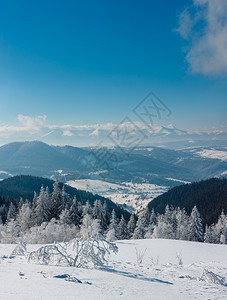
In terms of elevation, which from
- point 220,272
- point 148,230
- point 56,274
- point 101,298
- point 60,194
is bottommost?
point 148,230

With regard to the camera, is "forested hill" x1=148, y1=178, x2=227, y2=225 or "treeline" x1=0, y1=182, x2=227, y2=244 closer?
"treeline" x1=0, y1=182, x2=227, y2=244

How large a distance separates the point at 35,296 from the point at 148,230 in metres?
39.4

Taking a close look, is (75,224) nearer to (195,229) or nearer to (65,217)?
(65,217)

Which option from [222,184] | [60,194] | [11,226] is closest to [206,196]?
[222,184]

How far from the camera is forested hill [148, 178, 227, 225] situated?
79.2 meters

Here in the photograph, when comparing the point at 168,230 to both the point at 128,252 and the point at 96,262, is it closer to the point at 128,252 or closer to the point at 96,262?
the point at 128,252

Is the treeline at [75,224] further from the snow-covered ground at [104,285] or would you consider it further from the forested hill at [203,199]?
the forested hill at [203,199]

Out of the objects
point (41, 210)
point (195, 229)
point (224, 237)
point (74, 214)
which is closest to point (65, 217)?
point (74, 214)

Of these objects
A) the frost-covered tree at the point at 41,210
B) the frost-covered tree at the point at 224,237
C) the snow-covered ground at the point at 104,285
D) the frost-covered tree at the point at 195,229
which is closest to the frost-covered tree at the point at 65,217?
the frost-covered tree at the point at 41,210

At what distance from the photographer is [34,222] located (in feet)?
119

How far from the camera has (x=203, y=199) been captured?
101m

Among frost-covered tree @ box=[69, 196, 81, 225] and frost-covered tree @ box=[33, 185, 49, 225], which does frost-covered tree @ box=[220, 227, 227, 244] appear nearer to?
frost-covered tree @ box=[69, 196, 81, 225]

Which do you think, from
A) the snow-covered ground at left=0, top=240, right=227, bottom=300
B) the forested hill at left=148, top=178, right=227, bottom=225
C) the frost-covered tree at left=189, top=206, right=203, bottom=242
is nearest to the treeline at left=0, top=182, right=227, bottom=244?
the frost-covered tree at left=189, top=206, right=203, bottom=242

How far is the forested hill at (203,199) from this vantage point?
79200mm
